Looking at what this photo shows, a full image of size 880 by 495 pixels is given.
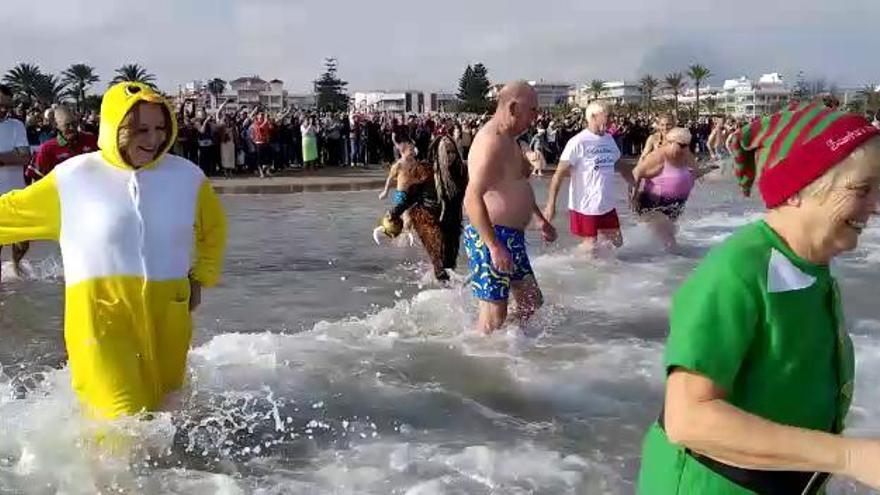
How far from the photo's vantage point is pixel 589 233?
9.79 meters

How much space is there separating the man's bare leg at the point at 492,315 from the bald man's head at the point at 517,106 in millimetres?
1079

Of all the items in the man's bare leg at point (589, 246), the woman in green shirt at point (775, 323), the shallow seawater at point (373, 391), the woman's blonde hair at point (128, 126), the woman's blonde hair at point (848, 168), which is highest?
the woman's blonde hair at point (128, 126)

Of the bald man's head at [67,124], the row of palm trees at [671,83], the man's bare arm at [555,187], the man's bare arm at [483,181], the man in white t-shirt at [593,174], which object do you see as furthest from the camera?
the row of palm trees at [671,83]

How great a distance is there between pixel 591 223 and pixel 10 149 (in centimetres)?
554

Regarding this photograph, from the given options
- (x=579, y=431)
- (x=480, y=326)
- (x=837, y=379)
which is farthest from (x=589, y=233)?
(x=837, y=379)

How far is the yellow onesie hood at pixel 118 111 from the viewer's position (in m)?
3.84

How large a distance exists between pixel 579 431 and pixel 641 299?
374cm

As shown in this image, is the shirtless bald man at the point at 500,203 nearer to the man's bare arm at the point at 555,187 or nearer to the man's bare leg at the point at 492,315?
the man's bare leg at the point at 492,315

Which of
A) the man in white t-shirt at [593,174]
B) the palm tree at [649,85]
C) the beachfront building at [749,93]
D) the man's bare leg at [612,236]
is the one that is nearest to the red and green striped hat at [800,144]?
the man in white t-shirt at [593,174]

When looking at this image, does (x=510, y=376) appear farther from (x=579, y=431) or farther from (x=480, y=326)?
(x=579, y=431)

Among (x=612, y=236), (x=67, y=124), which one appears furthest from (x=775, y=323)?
(x=612, y=236)

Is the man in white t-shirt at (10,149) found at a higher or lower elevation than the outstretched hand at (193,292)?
higher

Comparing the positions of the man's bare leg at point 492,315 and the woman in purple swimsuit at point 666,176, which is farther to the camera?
the woman in purple swimsuit at point 666,176

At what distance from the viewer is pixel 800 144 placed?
6.26 ft
